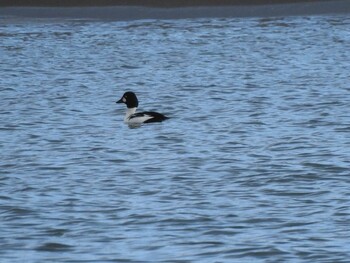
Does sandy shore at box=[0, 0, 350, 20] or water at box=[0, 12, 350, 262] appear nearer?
water at box=[0, 12, 350, 262]

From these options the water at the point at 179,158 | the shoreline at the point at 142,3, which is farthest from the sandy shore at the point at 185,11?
the water at the point at 179,158

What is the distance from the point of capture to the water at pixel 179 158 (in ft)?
35.9

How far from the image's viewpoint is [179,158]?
16.1 meters

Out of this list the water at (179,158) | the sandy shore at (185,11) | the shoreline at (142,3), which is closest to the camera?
the water at (179,158)

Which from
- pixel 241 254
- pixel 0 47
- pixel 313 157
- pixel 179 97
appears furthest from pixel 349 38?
pixel 241 254

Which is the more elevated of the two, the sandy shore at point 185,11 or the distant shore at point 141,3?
the distant shore at point 141,3

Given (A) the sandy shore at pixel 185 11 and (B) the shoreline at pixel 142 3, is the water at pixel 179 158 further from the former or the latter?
(B) the shoreline at pixel 142 3

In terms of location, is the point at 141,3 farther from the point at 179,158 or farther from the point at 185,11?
the point at 179,158

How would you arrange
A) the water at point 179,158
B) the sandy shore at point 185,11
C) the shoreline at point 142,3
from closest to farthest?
the water at point 179,158 → the sandy shore at point 185,11 → the shoreline at point 142,3

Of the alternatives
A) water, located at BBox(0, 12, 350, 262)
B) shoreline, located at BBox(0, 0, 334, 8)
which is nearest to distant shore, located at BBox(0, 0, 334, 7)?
shoreline, located at BBox(0, 0, 334, 8)

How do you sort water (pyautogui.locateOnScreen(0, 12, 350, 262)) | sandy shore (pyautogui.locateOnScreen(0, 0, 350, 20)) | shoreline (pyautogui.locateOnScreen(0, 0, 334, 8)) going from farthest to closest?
1. shoreline (pyautogui.locateOnScreen(0, 0, 334, 8))
2. sandy shore (pyautogui.locateOnScreen(0, 0, 350, 20))
3. water (pyautogui.locateOnScreen(0, 12, 350, 262))

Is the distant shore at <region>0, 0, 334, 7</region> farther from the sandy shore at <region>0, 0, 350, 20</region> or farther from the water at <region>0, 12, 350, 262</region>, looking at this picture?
the water at <region>0, 12, 350, 262</region>

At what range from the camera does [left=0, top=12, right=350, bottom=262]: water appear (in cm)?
1095

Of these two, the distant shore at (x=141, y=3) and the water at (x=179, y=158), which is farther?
the distant shore at (x=141, y=3)
